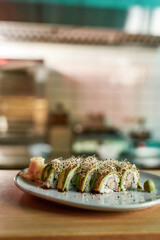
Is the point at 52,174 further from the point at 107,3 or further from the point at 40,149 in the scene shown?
the point at 40,149

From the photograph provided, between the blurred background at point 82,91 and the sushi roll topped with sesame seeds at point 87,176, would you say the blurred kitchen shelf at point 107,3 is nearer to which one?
the blurred background at point 82,91

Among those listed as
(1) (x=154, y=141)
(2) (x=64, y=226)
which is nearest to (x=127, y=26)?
(1) (x=154, y=141)

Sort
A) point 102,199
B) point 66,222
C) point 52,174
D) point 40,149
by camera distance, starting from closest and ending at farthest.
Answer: point 66,222
point 102,199
point 52,174
point 40,149

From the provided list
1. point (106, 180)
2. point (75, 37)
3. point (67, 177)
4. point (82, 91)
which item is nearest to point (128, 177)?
point (106, 180)

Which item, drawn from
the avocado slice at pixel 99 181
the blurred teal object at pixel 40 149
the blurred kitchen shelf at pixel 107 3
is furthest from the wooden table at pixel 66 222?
the blurred teal object at pixel 40 149

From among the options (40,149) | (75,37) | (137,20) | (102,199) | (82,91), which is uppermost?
(137,20)
